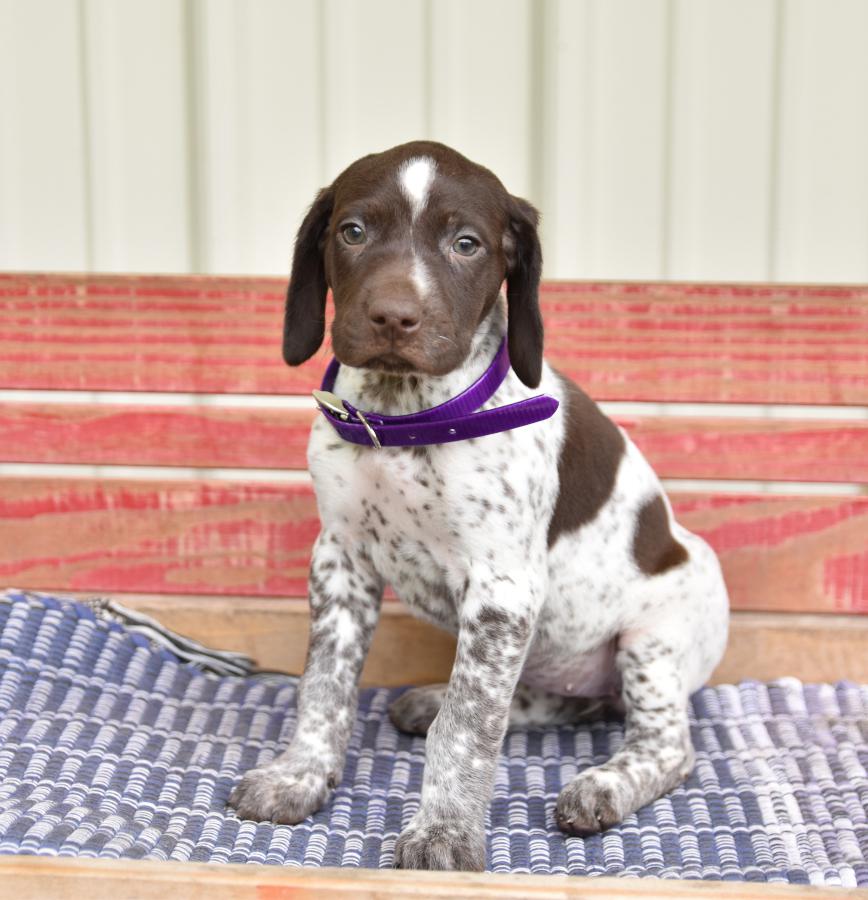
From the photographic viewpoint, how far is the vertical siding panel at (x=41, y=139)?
4.20 meters

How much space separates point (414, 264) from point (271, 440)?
4.93 feet

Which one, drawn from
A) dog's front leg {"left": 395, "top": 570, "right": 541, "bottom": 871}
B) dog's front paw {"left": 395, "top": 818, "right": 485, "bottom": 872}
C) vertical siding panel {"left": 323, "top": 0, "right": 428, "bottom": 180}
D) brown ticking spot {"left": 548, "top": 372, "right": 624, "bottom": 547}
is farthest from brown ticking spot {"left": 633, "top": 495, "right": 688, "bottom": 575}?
vertical siding panel {"left": 323, "top": 0, "right": 428, "bottom": 180}

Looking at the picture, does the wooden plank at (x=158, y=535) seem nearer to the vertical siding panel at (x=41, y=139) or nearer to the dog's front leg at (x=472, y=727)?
the vertical siding panel at (x=41, y=139)

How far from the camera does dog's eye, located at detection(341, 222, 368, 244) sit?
8.60 ft

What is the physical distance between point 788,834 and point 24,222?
328 cm

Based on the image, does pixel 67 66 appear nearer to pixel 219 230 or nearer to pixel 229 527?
pixel 219 230

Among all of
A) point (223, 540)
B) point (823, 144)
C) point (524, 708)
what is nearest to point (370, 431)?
point (524, 708)

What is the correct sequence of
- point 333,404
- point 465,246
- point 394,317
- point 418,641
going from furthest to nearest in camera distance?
1. point 418,641
2. point 333,404
3. point 465,246
4. point 394,317

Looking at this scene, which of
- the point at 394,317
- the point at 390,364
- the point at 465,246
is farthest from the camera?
the point at 465,246

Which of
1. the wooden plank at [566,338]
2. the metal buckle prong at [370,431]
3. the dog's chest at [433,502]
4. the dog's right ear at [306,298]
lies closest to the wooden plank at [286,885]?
the dog's chest at [433,502]

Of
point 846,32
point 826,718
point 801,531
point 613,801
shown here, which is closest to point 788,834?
point 613,801

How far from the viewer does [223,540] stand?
12.7 feet

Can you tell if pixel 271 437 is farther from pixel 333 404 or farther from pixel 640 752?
pixel 640 752

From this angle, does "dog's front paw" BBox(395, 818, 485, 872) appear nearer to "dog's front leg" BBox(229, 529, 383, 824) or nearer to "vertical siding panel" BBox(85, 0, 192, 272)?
"dog's front leg" BBox(229, 529, 383, 824)
